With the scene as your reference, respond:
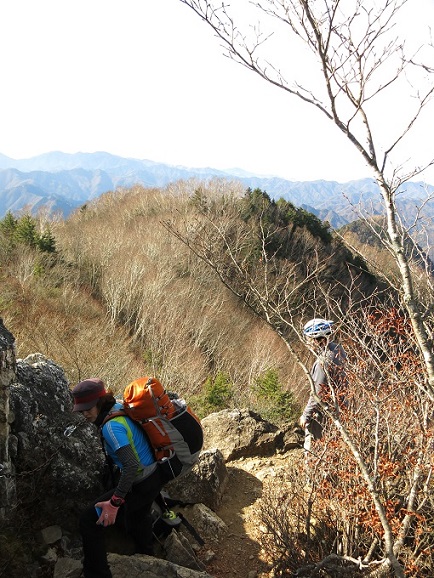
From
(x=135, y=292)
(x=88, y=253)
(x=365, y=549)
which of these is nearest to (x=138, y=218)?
(x=88, y=253)

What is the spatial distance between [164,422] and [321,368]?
1.49 metres

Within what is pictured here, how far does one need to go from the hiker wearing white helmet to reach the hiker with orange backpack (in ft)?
4.53

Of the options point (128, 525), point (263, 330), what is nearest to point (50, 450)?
point (128, 525)

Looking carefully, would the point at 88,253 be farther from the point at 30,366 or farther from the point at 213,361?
the point at 30,366

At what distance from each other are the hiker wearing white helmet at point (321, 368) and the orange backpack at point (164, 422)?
104 centimetres

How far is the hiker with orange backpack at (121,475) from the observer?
118 inches

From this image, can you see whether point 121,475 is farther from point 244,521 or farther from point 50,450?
point 244,521

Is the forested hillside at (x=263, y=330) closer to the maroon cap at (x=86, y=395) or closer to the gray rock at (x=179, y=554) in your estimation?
the gray rock at (x=179, y=554)

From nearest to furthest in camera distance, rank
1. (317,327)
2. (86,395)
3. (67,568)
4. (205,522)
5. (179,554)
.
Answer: (86,395)
(67,568)
(179,554)
(317,327)
(205,522)

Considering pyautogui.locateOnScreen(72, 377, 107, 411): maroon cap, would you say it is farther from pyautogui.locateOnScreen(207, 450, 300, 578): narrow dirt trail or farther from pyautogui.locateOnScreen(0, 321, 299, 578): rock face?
pyautogui.locateOnScreen(207, 450, 300, 578): narrow dirt trail

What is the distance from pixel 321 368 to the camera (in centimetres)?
382

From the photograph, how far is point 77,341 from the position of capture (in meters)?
14.3

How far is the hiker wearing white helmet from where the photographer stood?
3.91m

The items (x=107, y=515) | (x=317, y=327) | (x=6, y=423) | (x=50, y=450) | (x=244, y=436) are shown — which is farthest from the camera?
(x=244, y=436)
